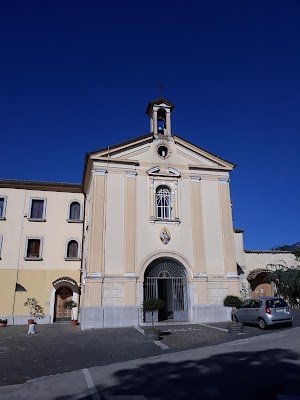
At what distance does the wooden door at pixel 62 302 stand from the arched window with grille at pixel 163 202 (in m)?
8.75

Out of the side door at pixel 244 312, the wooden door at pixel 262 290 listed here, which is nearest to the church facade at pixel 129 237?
the wooden door at pixel 262 290

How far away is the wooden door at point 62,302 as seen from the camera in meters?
23.1

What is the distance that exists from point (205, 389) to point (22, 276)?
61.5 ft

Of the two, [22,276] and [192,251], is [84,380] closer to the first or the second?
[192,251]

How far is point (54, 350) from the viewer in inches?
464

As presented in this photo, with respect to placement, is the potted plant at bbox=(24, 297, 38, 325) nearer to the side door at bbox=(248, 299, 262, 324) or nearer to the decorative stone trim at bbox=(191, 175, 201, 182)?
the decorative stone trim at bbox=(191, 175, 201, 182)

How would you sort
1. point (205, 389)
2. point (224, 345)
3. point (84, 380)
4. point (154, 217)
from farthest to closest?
1. point (154, 217)
2. point (224, 345)
3. point (84, 380)
4. point (205, 389)

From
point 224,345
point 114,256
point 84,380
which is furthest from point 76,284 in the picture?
point 84,380

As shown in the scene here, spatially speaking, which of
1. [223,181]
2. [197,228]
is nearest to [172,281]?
[197,228]

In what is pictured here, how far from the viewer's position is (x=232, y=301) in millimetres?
18875

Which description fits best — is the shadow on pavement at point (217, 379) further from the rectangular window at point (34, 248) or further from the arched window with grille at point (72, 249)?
the rectangular window at point (34, 248)

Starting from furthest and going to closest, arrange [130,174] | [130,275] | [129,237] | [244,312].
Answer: [130,174] → [129,237] → [130,275] → [244,312]

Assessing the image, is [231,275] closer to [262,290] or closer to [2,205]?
[262,290]

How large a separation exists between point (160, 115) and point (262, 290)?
50.7ft
